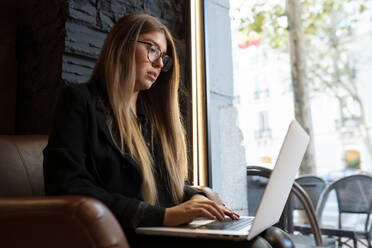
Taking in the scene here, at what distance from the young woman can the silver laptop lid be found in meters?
0.18

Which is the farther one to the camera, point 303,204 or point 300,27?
point 300,27

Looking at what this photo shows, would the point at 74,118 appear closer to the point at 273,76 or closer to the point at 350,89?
the point at 273,76

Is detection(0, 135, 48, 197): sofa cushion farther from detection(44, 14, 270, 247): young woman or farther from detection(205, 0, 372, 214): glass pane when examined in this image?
detection(205, 0, 372, 214): glass pane

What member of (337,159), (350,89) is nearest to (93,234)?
(350,89)

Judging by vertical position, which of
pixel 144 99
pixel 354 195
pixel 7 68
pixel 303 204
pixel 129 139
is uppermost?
pixel 7 68

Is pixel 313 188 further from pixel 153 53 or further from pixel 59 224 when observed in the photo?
pixel 59 224

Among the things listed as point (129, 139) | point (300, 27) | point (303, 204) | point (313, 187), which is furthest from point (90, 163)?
point (300, 27)

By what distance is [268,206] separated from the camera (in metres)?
0.83

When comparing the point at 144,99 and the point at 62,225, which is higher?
Result: the point at 144,99

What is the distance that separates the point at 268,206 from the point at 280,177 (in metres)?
0.08

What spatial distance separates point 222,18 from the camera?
2.58m

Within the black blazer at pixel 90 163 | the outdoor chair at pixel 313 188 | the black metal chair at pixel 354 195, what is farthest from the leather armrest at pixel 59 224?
the outdoor chair at pixel 313 188

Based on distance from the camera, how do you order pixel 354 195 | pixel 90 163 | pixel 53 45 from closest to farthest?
pixel 90 163, pixel 53 45, pixel 354 195

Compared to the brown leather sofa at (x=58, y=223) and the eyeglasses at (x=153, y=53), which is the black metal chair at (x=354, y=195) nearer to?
the eyeglasses at (x=153, y=53)
